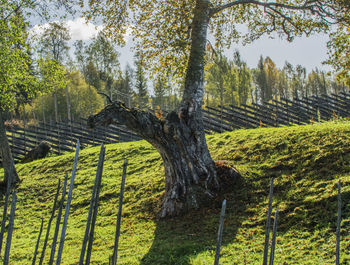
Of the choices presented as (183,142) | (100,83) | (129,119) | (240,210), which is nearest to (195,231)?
(240,210)

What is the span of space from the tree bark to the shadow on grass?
305 mm

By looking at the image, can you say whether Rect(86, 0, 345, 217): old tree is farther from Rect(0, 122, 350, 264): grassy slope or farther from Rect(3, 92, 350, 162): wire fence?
Rect(3, 92, 350, 162): wire fence

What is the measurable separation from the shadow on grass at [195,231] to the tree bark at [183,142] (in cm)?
31

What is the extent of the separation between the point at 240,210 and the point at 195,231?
105 cm

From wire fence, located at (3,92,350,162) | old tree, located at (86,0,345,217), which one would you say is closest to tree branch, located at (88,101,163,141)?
old tree, located at (86,0,345,217)

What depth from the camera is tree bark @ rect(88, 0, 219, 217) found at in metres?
6.23

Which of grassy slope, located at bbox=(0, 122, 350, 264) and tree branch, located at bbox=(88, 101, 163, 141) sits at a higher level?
tree branch, located at bbox=(88, 101, 163, 141)

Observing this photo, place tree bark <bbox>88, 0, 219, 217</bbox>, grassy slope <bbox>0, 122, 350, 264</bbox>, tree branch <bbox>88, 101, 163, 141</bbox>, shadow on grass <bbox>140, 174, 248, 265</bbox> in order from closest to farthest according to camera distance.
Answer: grassy slope <bbox>0, 122, 350, 264</bbox> < shadow on grass <bbox>140, 174, 248, 265</bbox> < tree branch <bbox>88, 101, 163, 141</bbox> < tree bark <bbox>88, 0, 219, 217</bbox>

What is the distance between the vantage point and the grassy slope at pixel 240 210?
16.0ft

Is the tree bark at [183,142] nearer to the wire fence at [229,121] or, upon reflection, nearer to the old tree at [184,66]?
the old tree at [184,66]

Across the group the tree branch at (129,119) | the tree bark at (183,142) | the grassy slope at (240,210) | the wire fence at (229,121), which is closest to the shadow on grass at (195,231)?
the grassy slope at (240,210)

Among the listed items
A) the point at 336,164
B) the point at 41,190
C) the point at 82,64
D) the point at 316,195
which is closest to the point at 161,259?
the point at 316,195

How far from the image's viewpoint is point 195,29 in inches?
294

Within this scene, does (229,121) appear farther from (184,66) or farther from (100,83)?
(100,83)
